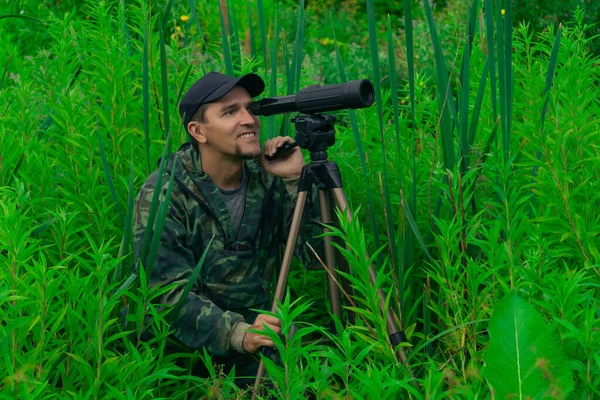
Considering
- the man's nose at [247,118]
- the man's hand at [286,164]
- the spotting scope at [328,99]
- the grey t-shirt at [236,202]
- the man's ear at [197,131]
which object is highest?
the spotting scope at [328,99]

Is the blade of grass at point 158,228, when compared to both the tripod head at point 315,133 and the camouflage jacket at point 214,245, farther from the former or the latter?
the tripod head at point 315,133

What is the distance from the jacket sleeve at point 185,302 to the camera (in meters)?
2.67

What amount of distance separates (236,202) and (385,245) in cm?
78

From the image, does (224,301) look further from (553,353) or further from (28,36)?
(28,36)

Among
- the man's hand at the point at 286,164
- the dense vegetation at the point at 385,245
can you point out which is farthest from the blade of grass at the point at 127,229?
the man's hand at the point at 286,164

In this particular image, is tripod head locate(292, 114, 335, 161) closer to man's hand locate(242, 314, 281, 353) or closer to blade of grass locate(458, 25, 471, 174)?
blade of grass locate(458, 25, 471, 174)

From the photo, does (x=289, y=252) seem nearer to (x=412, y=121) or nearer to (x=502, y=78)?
(x=412, y=121)

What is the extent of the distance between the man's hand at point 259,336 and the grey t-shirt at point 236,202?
0.47 metres

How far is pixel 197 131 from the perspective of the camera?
9.84 feet

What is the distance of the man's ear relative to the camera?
2973mm

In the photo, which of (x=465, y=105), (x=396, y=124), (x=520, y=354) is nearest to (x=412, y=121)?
(x=396, y=124)

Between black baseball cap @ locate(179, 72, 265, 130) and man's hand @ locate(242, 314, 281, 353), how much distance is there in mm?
777

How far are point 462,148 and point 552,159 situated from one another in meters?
0.27

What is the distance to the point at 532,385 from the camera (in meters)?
1.89
